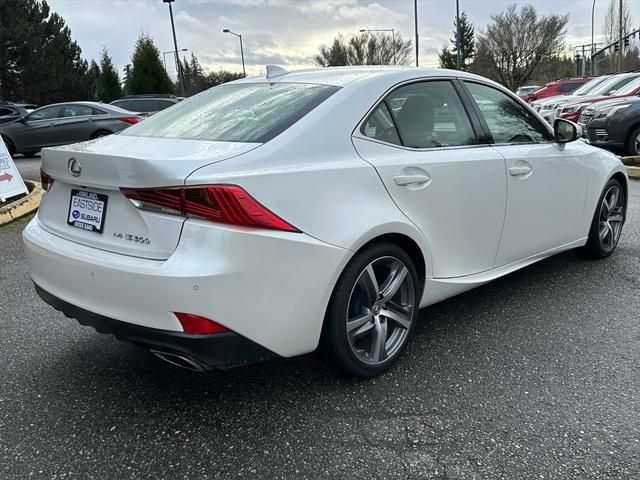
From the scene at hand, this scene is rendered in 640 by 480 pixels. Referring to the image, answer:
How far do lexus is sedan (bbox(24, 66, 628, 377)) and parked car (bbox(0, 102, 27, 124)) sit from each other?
13.8 meters

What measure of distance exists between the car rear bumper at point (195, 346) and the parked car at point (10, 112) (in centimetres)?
1489

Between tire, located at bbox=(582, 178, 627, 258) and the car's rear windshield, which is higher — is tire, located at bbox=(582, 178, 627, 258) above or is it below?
below

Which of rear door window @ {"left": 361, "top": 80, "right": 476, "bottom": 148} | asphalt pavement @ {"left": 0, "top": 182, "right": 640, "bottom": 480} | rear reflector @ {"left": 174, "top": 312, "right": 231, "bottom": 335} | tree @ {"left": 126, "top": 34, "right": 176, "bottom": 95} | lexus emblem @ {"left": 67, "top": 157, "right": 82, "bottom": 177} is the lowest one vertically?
asphalt pavement @ {"left": 0, "top": 182, "right": 640, "bottom": 480}

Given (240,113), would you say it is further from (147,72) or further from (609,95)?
(147,72)

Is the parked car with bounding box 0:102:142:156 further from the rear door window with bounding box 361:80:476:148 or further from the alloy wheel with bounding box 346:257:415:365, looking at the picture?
the alloy wheel with bounding box 346:257:415:365

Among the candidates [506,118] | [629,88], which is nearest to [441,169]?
[506,118]

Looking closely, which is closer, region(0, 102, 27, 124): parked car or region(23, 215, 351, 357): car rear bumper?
region(23, 215, 351, 357): car rear bumper

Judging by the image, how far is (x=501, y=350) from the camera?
3.26 meters

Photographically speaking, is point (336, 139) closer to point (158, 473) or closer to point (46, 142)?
point (158, 473)

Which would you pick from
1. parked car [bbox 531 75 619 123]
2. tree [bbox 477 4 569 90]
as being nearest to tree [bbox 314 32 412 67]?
tree [bbox 477 4 569 90]

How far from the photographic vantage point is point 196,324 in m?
2.28

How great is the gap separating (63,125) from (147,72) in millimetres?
28327

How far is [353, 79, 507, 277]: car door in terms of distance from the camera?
115 inches

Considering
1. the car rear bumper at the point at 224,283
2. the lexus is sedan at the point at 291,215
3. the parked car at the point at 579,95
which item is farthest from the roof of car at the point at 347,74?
the parked car at the point at 579,95
